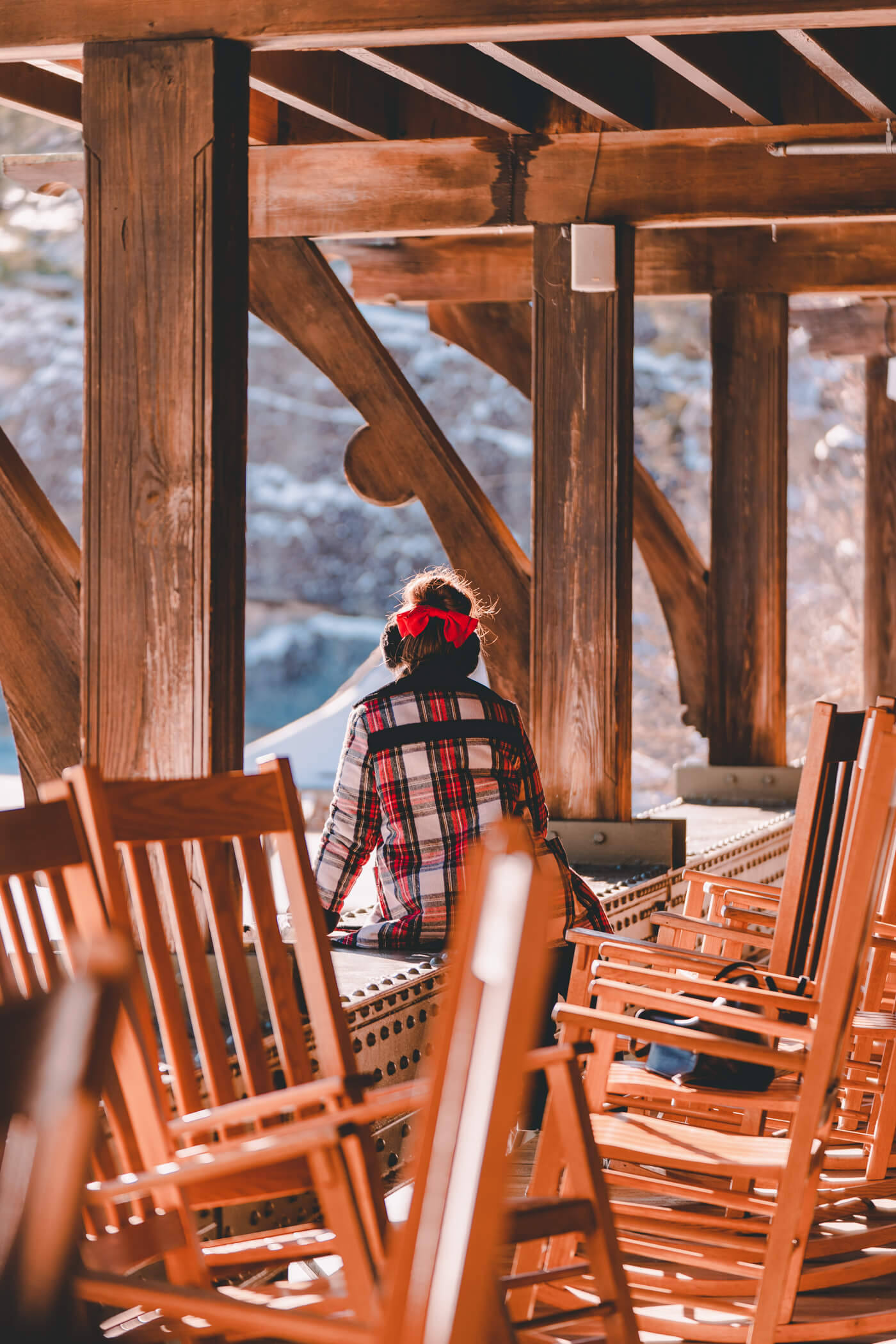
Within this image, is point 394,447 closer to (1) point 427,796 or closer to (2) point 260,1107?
(1) point 427,796

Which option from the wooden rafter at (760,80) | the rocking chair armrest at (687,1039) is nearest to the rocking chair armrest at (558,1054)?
the rocking chair armrest at (687,1039)

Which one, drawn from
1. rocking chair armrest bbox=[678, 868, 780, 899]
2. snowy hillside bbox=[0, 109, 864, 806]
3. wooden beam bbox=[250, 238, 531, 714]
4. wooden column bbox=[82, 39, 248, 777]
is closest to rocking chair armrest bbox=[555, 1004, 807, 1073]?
wooden column bbox=[82, 39, 248, 777]

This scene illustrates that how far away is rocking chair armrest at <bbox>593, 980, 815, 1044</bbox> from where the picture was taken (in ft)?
6.98

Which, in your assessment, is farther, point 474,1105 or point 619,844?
point 619,844

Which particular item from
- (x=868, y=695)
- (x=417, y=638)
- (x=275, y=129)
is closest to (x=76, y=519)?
(x=868, y=695)

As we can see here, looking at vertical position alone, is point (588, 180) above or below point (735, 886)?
A: above

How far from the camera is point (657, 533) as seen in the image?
6.71 m

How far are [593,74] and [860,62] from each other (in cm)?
76

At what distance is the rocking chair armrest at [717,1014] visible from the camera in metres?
2.13

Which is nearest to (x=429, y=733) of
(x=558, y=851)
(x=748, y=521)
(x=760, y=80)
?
(x=558, y=851)

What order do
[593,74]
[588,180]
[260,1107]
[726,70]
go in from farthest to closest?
1. [588,180]
2. [593,74]
3. [726,70]
4. [260,1107]

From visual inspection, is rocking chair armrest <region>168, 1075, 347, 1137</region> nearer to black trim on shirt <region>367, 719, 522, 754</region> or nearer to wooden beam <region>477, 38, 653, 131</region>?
black trim on shirt <region>367, 719, 522, 754</region>

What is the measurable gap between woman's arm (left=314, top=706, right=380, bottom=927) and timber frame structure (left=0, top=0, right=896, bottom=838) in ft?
1.54

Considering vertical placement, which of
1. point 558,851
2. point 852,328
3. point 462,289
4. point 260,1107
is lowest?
point 260,1107
